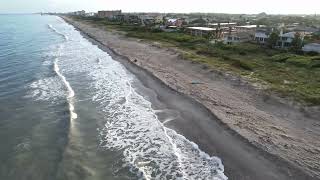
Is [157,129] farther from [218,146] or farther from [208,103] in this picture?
[208,103]

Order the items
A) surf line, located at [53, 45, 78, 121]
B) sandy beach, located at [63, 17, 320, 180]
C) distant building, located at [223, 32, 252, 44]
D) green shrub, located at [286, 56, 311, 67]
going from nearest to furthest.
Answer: sandy beach, located at [63, 17, 320, 180], surf line, located at [53, 45, 78, 121], green shrub, located at [286, 56, 311, 67], distant building, located at [223, 32, 252, 44]

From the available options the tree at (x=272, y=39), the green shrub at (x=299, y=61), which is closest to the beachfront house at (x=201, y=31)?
the tree at (x=272, y=39)

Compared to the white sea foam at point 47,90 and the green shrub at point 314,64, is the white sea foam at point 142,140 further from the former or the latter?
the green shrub at point 314,64

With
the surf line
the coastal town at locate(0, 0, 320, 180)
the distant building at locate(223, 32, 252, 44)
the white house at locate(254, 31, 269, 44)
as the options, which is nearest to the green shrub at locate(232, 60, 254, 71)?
the coastal town at locate(0, 0, 320, 180)

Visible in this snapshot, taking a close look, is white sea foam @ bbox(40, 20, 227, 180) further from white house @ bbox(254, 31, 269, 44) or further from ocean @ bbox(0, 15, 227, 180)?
white house @ bbox(254, 31, 269, 44)

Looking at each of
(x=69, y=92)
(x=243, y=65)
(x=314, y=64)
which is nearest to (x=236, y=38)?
(x=314, y=64)

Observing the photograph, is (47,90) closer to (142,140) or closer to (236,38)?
(142,140)
